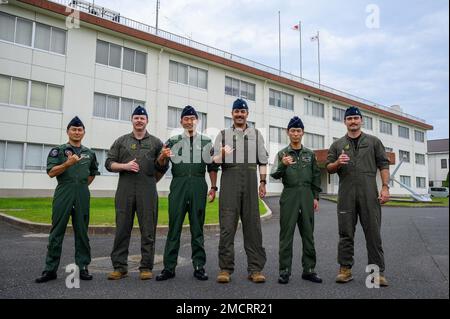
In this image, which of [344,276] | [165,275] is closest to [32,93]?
[165,275]

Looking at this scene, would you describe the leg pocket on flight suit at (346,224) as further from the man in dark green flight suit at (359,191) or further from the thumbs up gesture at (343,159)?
the thumbs up gesture at (343,159)

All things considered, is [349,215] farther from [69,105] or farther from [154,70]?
[154,70]

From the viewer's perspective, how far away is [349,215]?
186 inches

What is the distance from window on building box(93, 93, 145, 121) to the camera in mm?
19812

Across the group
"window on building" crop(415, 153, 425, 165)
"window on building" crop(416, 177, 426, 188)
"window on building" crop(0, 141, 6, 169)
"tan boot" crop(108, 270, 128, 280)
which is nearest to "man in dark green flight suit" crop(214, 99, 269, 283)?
"tan boot" crop(108, 270, 128, 280)

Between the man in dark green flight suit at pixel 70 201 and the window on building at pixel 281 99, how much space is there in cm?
2504

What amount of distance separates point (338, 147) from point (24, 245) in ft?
20.6

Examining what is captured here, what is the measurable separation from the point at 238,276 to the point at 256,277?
418mm

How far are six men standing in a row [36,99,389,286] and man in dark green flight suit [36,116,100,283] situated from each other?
0.04 ft

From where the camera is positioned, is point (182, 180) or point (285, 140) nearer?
point (182, 180)

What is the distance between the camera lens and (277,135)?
95.8ft

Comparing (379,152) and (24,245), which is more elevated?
(379,152)
